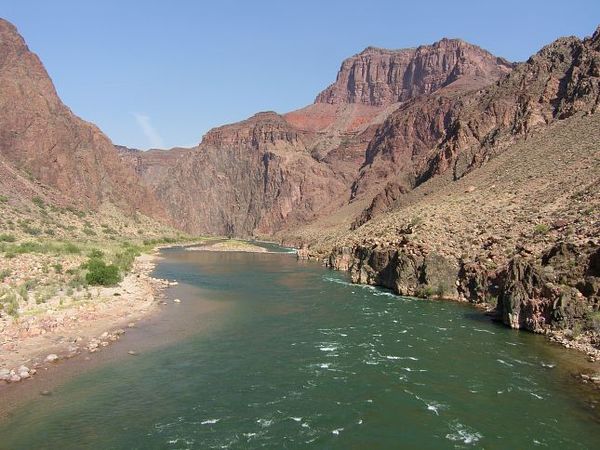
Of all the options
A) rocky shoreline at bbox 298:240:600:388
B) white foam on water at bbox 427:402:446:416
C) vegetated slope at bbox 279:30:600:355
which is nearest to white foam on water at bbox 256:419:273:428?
white foam on water at bbox 427:402:446:416

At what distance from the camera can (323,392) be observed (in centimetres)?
1850

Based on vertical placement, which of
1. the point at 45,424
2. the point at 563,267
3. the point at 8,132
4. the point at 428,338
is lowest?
the point at 45,424

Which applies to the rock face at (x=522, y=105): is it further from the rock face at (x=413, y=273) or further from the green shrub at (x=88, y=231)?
the green shrub at (x=88, y=231)

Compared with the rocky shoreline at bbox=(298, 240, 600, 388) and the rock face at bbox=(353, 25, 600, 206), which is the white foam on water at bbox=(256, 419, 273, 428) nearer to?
the rocky shoreline at bbox=(298, 240, 600, 388)

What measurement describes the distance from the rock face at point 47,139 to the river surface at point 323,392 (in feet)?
334

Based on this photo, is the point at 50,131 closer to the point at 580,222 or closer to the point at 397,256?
the point at 397,256

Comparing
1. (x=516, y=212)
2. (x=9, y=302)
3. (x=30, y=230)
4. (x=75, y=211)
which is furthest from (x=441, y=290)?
(x=75, y=211)

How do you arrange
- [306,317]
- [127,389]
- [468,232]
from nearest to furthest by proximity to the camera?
[127,389] → [306,317] → [468,232]

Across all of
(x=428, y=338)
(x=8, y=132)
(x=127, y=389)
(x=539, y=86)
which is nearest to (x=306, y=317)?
(x=428, y=338)

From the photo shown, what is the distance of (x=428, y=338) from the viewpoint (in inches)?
1030

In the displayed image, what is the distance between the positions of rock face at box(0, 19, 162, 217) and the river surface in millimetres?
101924

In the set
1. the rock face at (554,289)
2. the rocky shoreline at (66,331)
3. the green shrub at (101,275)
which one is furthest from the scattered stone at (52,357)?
the rock face at (554,289)

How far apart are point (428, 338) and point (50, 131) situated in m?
122

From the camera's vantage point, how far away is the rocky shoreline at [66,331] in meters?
20.9
